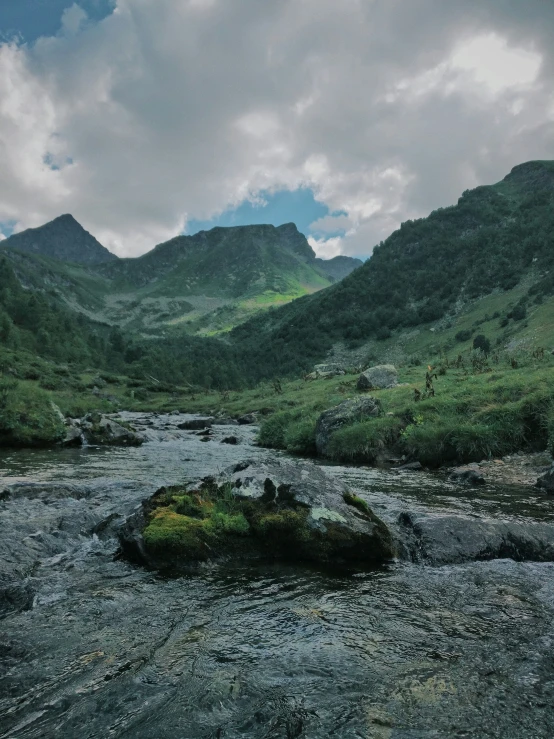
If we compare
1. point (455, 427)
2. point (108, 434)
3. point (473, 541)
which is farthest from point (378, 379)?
point (473, 541)

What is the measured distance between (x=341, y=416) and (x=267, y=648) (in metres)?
21.8

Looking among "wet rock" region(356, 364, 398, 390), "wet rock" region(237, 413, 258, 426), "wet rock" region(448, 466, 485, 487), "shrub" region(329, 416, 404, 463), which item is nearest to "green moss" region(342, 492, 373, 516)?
"wet rock" region(448, 466, 485, 487)

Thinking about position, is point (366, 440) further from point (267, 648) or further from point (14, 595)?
point (14, 595)

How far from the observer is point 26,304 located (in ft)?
464

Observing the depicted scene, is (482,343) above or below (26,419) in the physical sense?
above

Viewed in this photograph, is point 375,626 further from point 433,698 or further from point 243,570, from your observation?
point 243,570

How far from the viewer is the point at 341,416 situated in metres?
27.2

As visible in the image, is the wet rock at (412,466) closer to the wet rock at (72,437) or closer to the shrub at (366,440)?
the shrub at (366,440)

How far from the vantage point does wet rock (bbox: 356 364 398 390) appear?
4300 cm

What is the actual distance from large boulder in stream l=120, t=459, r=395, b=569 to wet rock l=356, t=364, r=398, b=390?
33547 mm

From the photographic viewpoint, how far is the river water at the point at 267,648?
4.41m

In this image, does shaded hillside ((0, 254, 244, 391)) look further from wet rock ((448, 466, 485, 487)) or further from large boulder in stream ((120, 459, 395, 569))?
large boulder in stream ((120, 459, 395, 569))

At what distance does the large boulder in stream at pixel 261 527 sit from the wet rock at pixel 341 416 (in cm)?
1595

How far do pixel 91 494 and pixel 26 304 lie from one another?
14972cm
